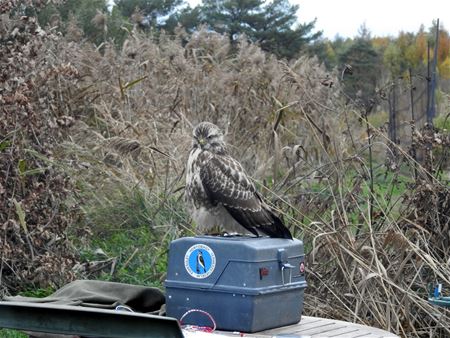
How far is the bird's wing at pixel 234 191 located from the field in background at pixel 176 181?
440mm

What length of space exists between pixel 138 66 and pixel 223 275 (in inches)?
282

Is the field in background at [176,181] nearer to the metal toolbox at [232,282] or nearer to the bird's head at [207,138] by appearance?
the bird's head at [207,138]

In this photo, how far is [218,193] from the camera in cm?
643

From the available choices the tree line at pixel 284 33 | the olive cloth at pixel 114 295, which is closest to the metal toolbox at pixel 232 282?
the olive cloth at pixel 114 295

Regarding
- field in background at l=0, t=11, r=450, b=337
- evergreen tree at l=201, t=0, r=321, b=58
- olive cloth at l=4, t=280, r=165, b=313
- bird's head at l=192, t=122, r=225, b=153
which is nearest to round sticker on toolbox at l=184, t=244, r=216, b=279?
olive cloth at l=4, t=280, r=165, b=313

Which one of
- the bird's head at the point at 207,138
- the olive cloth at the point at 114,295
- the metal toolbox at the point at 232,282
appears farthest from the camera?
the bird's head at the point at 207,138

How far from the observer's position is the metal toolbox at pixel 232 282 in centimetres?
435

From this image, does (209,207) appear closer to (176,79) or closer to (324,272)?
(324,272)

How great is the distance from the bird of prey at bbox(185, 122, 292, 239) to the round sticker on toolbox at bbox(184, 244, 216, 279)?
177 centimetres

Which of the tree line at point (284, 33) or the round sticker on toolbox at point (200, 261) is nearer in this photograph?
the round sticker on toolbox at point (200, 261)

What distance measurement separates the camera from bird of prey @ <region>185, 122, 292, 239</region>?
6324mm

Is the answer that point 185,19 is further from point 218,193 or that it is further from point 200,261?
point 200,261

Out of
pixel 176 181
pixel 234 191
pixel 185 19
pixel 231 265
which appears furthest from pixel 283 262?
pixel 185 19

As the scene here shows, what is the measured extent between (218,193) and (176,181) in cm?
203
